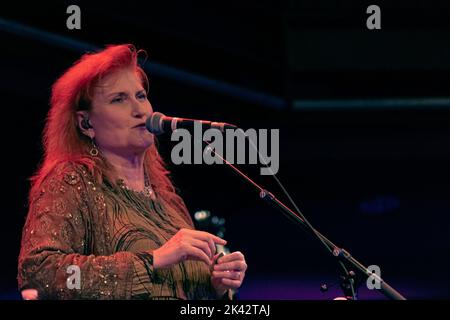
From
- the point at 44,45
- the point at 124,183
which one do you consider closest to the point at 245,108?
the point at 44,45

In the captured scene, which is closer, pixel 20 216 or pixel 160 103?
pixel 20 216

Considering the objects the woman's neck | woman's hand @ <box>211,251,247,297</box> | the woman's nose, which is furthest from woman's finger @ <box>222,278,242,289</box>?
the woman's nose

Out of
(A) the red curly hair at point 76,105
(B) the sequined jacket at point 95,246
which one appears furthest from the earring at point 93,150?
(B) the sequined jacket at point 95,246

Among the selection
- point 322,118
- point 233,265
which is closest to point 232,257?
point 233,265

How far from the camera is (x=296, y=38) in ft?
15.6

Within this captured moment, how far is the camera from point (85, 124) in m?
2.59

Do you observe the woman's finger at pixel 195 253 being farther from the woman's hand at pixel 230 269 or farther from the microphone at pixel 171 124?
the microphone at pixel 171 124

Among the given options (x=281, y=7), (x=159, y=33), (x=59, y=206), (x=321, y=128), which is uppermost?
(x=281, y=7)

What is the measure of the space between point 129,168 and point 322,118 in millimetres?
2328

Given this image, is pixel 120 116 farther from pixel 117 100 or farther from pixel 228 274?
pixel 228 274

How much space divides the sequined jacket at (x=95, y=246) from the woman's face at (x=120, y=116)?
14 centimetres

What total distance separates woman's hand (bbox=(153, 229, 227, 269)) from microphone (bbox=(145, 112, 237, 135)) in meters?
0.29

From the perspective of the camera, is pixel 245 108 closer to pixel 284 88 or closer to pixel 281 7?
pixel 284 88

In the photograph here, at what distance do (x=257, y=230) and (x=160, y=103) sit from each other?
871 mm
